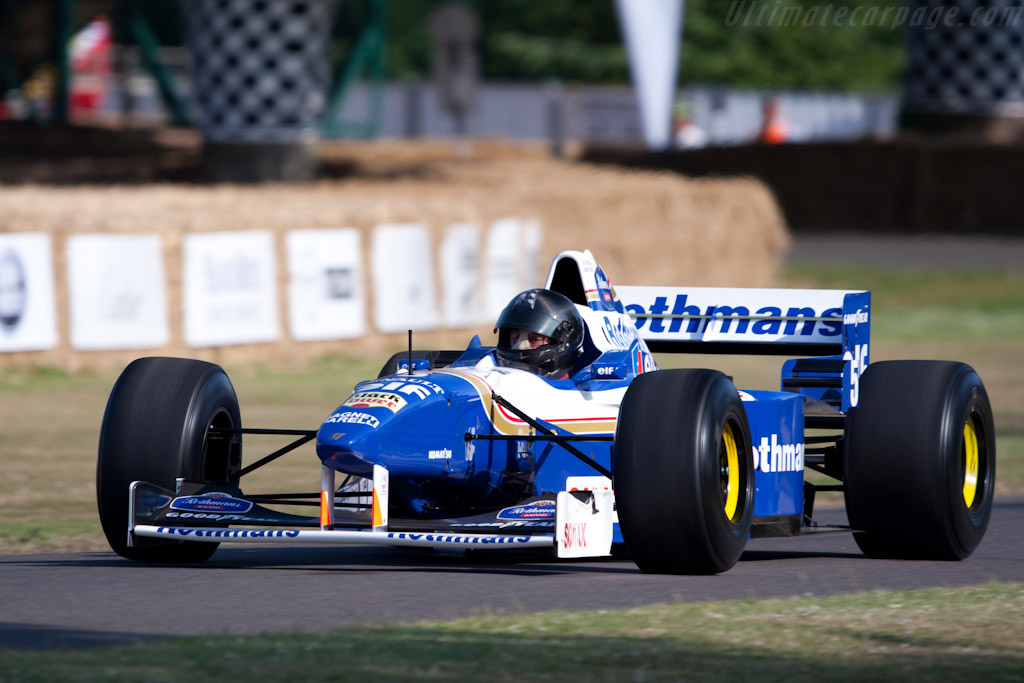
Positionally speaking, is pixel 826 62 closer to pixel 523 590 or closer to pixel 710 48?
pixel 710 48

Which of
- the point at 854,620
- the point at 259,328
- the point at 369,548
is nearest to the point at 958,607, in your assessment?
the point at 854,620

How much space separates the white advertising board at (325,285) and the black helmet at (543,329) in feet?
29.0

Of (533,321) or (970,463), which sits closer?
(533,321)

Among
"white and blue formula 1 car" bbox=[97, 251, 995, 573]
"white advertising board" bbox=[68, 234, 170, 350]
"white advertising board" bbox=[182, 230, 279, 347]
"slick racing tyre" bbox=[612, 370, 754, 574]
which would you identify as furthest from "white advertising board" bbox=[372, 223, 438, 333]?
"slick racing tyre" bbox=[612, 370, 754, 574]

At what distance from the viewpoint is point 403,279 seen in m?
18.0

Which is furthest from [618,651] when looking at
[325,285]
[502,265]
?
[502,265]

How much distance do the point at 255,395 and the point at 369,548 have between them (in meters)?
6.86

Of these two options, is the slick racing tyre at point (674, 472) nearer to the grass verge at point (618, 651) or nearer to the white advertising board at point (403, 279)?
the grass verge at point (618, 651)

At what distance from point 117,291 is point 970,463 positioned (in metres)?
9.17

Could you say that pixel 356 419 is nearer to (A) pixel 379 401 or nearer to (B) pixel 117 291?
(A) pixel 379 401

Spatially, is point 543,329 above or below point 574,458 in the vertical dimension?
above

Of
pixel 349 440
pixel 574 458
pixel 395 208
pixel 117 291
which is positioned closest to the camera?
pixel 349 440

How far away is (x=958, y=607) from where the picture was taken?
6.70m

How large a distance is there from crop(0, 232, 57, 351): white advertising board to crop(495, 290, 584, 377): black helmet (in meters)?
7.88
